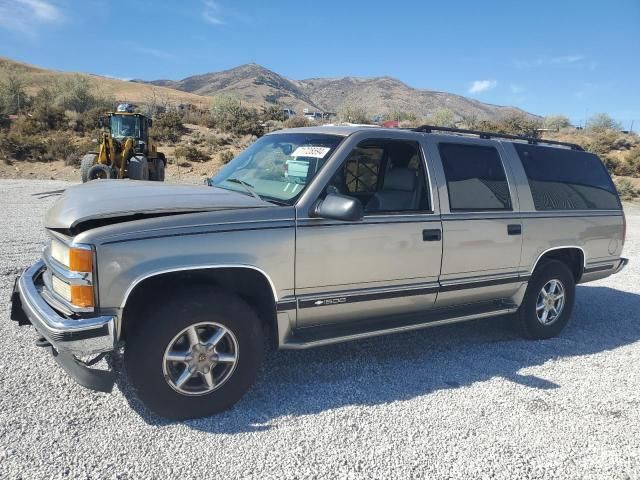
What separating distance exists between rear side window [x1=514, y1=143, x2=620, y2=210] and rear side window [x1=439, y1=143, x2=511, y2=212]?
1.34 ft

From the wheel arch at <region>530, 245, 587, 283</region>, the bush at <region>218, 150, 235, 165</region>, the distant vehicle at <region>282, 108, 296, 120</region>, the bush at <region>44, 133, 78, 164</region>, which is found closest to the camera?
the wheel arch at <region>530, 245, 587, 283</region>

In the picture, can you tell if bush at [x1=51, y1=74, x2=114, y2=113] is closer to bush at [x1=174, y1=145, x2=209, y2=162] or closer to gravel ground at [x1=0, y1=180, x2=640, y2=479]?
bush at [x1=174, y1=145, x2=209, y2=162]

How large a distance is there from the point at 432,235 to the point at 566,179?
6.87 ft

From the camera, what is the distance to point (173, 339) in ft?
10.2

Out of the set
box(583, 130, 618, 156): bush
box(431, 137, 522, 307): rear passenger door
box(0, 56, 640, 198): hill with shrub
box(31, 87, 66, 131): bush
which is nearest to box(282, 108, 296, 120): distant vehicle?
box(0, 56, 640, 198): hill with shrub

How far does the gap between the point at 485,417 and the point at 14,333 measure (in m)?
3.97

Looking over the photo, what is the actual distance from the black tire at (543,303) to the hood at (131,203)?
296 cm

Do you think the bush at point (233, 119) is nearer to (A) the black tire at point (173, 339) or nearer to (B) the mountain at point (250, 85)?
(A) the black tire at point (173, 339)

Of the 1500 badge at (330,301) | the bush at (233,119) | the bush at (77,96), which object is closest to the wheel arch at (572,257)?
the 1500 badge at (330,301)

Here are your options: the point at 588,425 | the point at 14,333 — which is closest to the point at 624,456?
the point at 588,425

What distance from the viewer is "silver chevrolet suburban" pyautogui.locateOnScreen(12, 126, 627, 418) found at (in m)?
3.00

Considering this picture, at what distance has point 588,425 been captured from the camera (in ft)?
11.3

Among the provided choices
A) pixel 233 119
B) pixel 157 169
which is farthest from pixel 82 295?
pixel 233 119

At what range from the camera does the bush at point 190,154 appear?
2245 centimetres
